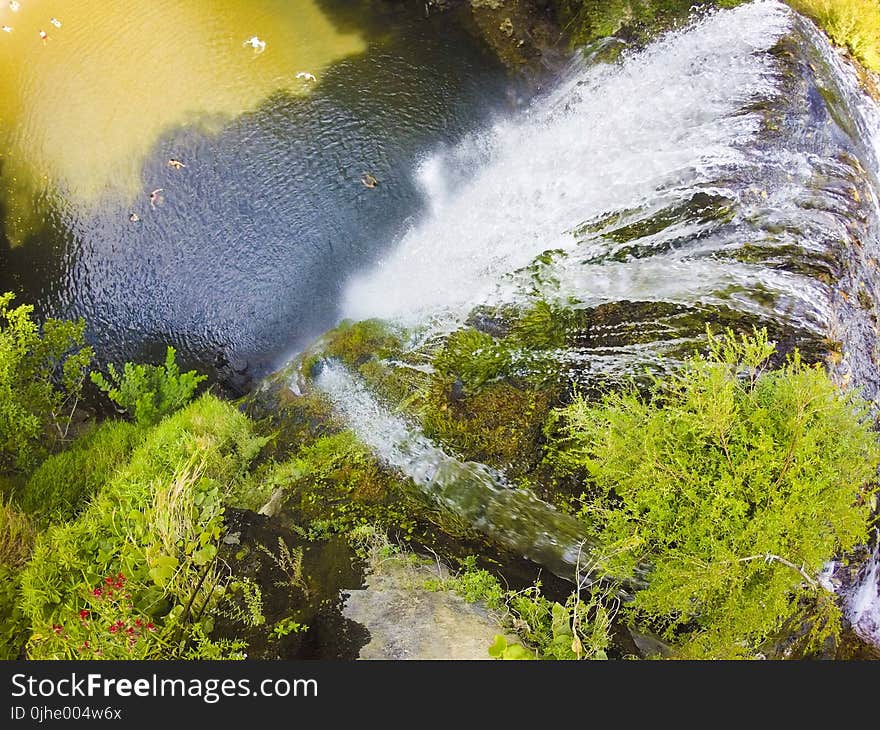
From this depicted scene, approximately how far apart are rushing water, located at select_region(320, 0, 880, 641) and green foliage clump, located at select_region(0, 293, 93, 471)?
356 cm

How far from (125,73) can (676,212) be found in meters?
11.1

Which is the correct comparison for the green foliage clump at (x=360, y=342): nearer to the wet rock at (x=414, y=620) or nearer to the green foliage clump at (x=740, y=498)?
the wet rock at (x=414, y=620)

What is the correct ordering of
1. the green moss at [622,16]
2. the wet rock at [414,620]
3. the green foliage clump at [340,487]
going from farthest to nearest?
1. the green moss at [622,16]
2. the green foliage clump at [340,487]
3. the wet rock at [414,620]

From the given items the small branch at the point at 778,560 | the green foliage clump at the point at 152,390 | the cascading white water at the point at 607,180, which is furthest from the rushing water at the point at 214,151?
the small branch at the point at 778,560

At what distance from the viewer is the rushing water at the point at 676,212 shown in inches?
238

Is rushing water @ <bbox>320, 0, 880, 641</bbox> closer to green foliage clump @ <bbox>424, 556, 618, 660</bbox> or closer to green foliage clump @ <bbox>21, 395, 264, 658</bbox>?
green foliage clump @ <bbox>424, 556, 618, 660</bbox>

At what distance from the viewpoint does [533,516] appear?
5676 millimetres

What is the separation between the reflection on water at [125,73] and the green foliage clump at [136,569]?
7.59 metres

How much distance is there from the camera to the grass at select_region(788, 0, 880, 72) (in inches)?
345

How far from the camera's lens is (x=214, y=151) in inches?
423

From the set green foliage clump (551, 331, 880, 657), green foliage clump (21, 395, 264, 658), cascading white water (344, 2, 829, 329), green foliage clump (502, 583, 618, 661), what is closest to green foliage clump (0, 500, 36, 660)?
green foliage clump (21, 395, 264, 658)

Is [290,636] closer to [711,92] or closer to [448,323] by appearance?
[448,323]

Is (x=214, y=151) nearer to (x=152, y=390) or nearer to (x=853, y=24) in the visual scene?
(x=152, y=390)

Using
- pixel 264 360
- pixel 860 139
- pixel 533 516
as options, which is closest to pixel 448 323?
pixel 533 516
